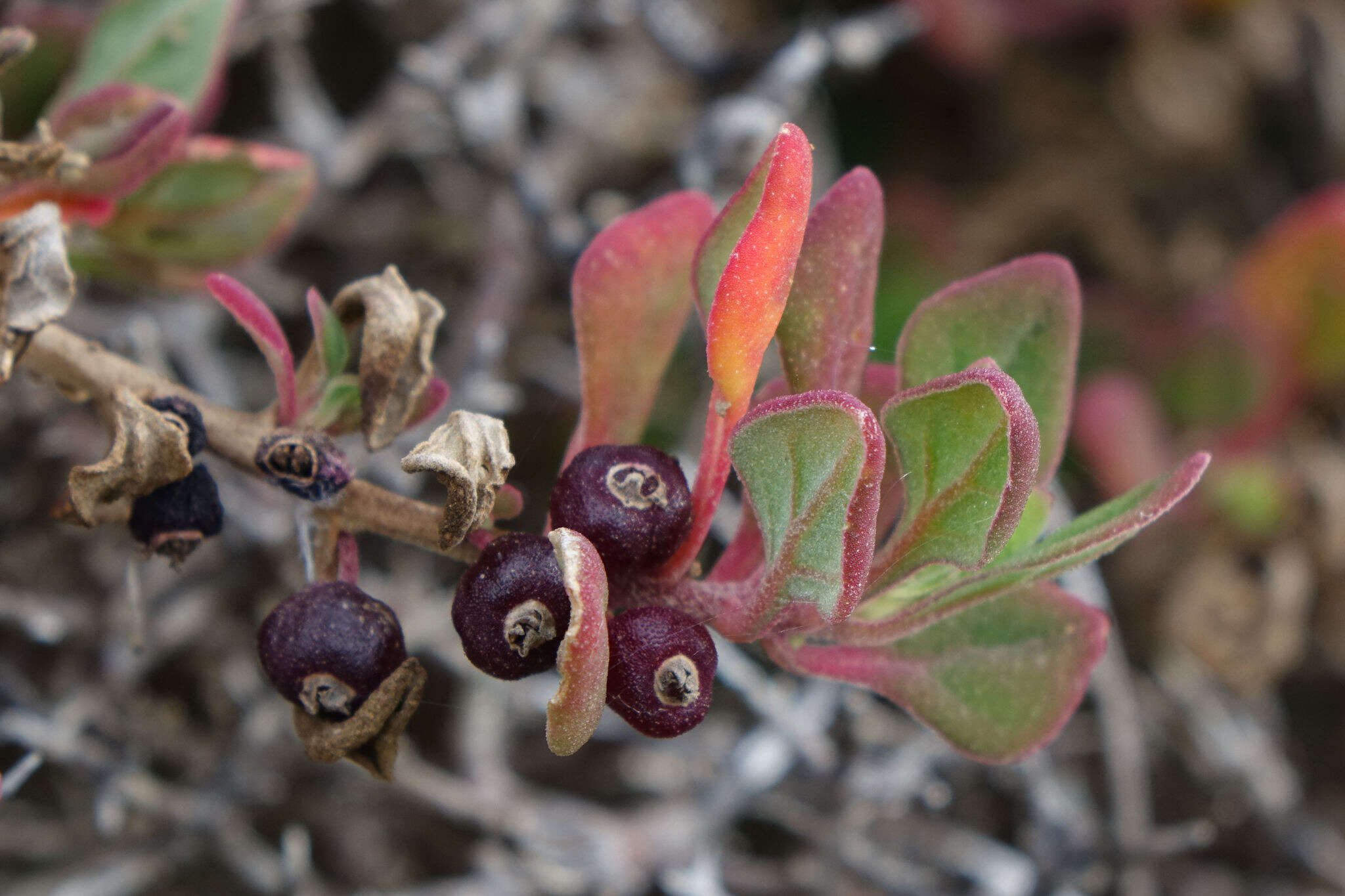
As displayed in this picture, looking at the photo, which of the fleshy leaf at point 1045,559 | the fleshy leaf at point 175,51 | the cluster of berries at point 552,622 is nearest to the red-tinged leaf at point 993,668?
the fleshy leaf at point 1045,559

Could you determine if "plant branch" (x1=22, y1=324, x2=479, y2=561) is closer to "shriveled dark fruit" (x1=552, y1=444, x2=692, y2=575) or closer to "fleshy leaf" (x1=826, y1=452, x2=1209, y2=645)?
"shriveled dark fruit" (x1=552, y1=444, x2=692, y2=575)

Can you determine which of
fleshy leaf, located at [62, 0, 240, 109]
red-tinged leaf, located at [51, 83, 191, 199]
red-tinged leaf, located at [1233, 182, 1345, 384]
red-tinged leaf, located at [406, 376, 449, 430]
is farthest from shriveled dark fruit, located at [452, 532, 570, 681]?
red-tinged leaf, located at [1233, 182, 1345, 384]

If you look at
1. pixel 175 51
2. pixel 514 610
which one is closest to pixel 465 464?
pixel 514 610

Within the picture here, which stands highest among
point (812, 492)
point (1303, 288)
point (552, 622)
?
point (812, 492)

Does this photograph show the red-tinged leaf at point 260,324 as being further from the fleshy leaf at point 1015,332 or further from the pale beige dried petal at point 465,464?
the fleshy leaf at point 1015,332

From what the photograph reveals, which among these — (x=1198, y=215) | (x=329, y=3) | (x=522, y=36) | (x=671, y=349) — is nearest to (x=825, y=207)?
(x=671, y=349)

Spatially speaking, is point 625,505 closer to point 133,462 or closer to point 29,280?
point 133,462
